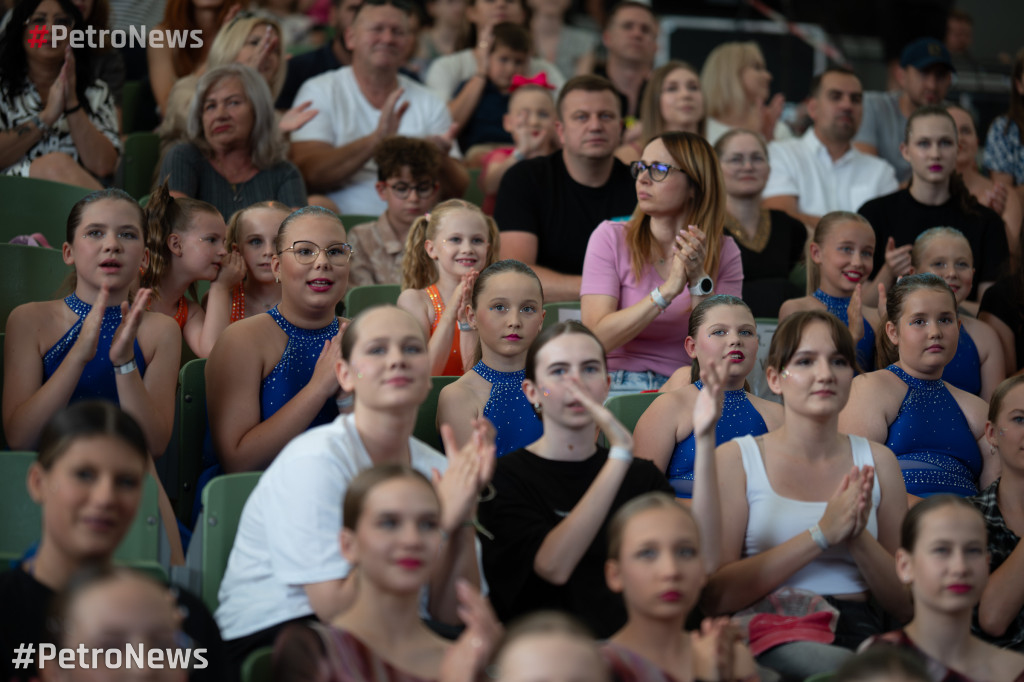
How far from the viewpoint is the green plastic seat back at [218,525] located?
215 centimetres

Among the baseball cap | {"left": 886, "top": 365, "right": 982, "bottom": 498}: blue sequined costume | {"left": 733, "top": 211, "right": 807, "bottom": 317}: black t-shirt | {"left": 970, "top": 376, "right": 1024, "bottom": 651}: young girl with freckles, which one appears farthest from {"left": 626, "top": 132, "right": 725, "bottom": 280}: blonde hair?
the baseball cap

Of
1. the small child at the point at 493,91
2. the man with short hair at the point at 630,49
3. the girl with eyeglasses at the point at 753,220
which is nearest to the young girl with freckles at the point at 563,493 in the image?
the girl with eyeglasses at the point at 753,220

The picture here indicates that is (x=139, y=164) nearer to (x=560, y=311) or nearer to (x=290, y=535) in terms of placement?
(x=560, y=311)

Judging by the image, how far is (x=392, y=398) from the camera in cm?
208

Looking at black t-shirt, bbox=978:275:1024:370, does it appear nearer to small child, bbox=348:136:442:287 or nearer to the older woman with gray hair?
small child, bbox=348:136:442:287

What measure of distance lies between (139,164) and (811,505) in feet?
9.71

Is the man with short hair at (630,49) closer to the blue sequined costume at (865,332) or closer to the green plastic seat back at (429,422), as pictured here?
the blue sequined costume at (865,332)

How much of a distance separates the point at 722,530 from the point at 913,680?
0.65 meters

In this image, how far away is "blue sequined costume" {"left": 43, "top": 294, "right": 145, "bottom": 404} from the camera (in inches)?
102

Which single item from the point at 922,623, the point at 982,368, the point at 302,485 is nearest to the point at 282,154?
the point at 302,485

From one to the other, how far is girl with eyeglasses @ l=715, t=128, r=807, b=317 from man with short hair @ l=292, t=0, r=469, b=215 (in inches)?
40.3

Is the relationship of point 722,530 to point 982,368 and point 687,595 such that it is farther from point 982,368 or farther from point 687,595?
point 982,368

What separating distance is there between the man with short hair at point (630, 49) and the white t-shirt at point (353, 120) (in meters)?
1.06

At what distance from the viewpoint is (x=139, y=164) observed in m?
4.24
